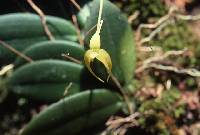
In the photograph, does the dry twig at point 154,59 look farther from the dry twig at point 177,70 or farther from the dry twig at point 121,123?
the dry twig at point 121,123

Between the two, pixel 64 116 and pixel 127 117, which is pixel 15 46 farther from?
pixel 127 117

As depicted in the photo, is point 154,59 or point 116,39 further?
point 154,59

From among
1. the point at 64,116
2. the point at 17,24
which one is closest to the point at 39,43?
the point at 17,24

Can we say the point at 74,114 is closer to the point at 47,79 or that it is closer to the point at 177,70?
the point at 47,79

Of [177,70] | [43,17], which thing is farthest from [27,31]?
[177,70]

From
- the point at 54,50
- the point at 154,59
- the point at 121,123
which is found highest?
the point at 54,50

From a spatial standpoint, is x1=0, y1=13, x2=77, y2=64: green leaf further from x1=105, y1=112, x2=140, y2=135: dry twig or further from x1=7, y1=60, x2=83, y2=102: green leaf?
x1=105, y1=112, x2=140, y2=135: dry twig
